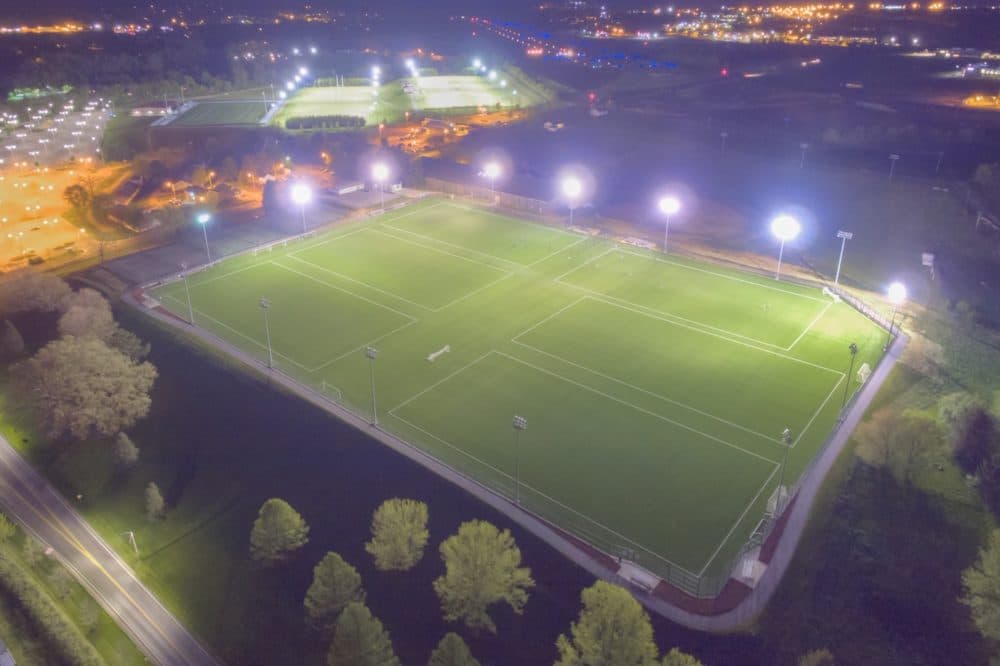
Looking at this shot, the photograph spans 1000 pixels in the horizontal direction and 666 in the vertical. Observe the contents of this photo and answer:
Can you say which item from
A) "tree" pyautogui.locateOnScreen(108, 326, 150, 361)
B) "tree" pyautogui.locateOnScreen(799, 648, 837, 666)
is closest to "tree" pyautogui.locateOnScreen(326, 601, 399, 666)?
"tree" pyautogui.locateOnScreen(799, 648, 837, 666)

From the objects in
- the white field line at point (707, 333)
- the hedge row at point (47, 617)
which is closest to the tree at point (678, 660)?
the hedge row at point (47, 617)

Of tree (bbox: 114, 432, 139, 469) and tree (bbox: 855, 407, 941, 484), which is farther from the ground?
tree (bbox: 855, 407, 941, 484)

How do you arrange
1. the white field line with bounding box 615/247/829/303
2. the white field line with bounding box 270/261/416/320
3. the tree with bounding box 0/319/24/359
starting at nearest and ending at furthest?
the tree with bounding box 0/319/24/359 < the white field line with bounding box 270/261/416/320 < the white field line with bounding box 615/247/829/303

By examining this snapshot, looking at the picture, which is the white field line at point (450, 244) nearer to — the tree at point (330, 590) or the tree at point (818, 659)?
the tree at point (330, 590)

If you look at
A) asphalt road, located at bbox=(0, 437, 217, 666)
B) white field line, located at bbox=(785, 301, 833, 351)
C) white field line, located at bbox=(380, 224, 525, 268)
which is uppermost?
white field line, located at bbox=(785, 301, 833, 351)

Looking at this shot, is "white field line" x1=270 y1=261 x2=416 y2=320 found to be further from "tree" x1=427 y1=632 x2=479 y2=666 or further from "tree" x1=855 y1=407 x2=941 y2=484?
"tree" x1=427 y1=632 x2=479 y2=666

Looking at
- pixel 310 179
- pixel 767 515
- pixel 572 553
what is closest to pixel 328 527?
pixel 572 553
